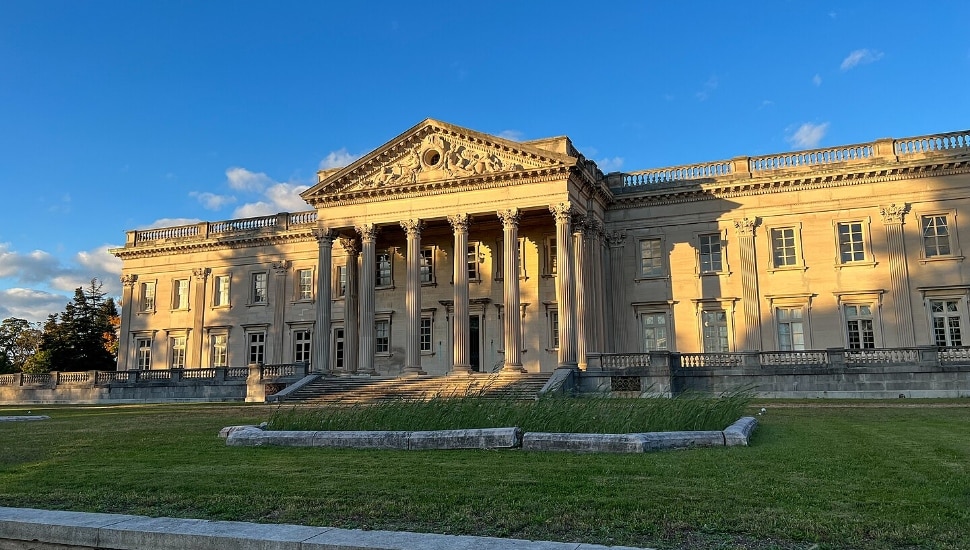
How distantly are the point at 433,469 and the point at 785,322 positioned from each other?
1235 inches

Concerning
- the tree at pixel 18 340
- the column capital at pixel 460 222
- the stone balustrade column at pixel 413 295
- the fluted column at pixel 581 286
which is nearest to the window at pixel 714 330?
the fluted column at pixel 581 286

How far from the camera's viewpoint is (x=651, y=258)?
39.8 m

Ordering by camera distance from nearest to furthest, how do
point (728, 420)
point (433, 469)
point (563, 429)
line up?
point (433, 469) < point (563, 429) < point (728, 420)

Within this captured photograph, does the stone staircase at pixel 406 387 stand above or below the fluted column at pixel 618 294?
below

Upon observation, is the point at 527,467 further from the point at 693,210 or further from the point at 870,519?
the point at 693,210

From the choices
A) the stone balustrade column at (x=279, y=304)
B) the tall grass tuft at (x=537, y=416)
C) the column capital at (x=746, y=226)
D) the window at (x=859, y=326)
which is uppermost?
the column capital at (x=746, y=226)

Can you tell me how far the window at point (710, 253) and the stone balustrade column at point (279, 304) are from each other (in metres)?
26.0

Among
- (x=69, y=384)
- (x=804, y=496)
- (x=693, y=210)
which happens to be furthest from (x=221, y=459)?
(x=69, y=384)

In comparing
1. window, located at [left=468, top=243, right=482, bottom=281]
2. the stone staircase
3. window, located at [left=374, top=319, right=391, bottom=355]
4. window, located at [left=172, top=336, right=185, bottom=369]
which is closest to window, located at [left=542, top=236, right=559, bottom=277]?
window, located at [left=468, top=243, right=482, bottom=281]

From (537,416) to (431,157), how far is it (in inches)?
1021

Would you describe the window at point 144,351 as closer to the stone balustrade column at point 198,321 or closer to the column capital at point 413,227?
the stone balustrade column at point 198,321

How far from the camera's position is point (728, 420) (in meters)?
14.5

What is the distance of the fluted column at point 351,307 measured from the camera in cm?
4075

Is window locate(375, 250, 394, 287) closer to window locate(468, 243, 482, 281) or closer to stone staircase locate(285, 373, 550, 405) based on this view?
window locate(468, 243, 482, 281)
